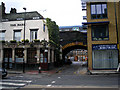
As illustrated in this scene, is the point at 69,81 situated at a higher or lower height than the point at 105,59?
lower

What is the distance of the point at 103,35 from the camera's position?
2183 centimetres

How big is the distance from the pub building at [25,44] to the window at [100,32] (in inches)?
296

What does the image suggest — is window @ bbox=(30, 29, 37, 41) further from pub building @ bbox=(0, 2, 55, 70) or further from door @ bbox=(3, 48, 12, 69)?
door @ bbox=(3, 48, 12, 69)

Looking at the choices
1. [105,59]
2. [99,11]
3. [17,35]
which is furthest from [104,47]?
[17,35]

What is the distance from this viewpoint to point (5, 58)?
25141mm

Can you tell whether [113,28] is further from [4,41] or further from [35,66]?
[4,41]

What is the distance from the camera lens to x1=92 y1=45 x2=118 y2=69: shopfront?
69.7ft

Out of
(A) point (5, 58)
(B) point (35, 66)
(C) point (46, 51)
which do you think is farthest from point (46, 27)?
(A) point (5, 58)

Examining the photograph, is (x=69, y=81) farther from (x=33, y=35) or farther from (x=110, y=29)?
(x=33, y=35)

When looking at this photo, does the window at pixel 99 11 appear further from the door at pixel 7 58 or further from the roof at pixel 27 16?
the door at pixel 7 58

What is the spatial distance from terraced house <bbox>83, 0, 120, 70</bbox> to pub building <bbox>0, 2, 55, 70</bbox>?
721 centimetres

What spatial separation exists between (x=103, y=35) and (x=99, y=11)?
378cm

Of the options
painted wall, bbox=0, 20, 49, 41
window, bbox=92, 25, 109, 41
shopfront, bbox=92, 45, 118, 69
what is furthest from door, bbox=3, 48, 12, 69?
window, bbox=92, 25, 109, 41

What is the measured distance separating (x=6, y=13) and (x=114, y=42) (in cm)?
2269
